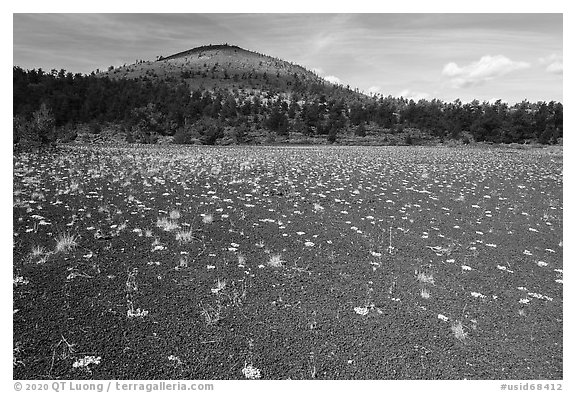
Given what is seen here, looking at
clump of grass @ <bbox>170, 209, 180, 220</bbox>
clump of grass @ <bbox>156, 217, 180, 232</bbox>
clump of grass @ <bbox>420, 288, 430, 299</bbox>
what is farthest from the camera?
clump of grass @ <bbox>170, 209, 180, 220</bbox>

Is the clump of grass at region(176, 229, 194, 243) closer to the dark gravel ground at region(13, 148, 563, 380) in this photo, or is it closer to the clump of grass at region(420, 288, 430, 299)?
the dark gravel ground at region(13, 148, 563, 380)

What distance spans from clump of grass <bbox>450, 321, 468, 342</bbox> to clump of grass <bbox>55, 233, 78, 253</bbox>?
680 centimetres

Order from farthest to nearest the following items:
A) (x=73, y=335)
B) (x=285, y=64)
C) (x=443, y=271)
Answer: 1. (x=285, y=64)
2. (x=443, y=271)
3. (x=73, y=335)

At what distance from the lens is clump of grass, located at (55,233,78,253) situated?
790cm

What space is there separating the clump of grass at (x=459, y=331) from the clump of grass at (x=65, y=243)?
22.3 feet

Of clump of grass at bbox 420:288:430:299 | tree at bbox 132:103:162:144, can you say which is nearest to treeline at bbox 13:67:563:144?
tree at bbox 132:103:162:144

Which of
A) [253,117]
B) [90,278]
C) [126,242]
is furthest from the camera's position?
[253,117]

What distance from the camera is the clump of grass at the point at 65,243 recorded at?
25.9ft

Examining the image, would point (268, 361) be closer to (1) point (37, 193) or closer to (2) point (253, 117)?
(1) point (37, 193)

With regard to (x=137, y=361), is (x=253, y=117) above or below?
above

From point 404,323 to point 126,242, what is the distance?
18.7ft

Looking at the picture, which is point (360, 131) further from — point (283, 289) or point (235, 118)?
point (283, 289)

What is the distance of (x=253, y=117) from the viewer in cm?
6406

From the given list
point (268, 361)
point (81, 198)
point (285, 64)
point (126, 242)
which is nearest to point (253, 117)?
point (81, 198)
